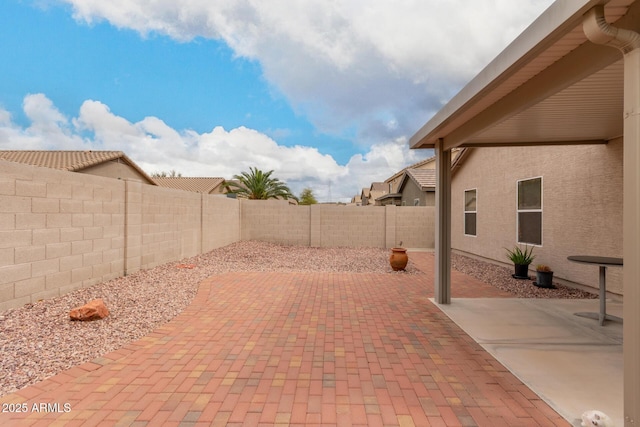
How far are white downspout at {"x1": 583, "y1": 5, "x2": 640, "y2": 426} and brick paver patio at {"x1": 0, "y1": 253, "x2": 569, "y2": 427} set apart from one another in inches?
33.9

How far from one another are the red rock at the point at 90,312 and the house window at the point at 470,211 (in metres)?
11.3

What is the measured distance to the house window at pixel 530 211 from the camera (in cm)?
791

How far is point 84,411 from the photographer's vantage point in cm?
258

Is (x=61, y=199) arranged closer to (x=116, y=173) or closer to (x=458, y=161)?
(x=458, y=161)

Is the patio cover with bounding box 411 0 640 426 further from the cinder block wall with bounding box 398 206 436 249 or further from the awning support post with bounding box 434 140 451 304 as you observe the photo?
the cinder block wall with bounding box 398 206 436 249

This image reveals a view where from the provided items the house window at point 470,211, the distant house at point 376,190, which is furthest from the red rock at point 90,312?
the distant house at point 376,190

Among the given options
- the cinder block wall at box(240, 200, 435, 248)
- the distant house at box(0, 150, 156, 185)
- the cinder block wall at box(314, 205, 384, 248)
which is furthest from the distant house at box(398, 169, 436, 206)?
the distant house at box(0, 150, 156, 185)

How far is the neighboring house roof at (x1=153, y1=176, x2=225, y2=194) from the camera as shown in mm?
34406

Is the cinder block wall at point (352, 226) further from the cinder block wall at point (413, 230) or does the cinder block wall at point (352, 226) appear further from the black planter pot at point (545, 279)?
the black planter pot at point (545, 279)

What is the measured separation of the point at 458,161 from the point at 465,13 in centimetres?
543

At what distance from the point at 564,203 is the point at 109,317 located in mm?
9551

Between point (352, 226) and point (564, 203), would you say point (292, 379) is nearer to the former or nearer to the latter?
point (564, 203)

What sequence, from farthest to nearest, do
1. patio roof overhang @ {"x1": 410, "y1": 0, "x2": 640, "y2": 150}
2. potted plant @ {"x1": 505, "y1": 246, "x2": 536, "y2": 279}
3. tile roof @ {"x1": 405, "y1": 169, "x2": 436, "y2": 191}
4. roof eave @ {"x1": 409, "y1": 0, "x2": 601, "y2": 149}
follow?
tile roof @ {"x1": 405, "y1": 169, "x2": 436, "y2": 191} → potted plant @ {"x1": 505, "y1": 246, "x2": 536, "y2": 279} → patio roof overhang @ {"x1": 410, "y1": 0, "x2": 640, "y2": 150} → roof eave @ {"x1": 409, "y1": 0, "x2": 601, "y2": 149}

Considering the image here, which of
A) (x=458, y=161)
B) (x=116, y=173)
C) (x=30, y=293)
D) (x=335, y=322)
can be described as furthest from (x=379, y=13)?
(x=116, y=173)
